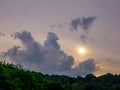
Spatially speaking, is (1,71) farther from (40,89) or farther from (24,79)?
(40,89)

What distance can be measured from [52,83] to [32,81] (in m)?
26.9

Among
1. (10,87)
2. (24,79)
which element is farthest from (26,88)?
(10,87)

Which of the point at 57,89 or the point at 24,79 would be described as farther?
the point at 57,89

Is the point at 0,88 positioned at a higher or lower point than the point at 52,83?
lower

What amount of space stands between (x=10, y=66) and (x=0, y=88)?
38.8 metres

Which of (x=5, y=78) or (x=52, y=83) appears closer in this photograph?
(x=5, y=78)

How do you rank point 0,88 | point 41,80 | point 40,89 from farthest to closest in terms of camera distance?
point 41,80 → point 40,89 → point 0,88

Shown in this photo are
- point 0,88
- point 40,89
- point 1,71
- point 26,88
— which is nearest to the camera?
point 0,88

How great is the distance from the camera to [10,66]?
14612 centimetres

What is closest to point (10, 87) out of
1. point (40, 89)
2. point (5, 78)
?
point (5, 78)

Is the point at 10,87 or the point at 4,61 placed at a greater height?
the point at 4,61

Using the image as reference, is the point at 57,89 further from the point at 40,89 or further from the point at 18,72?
the point at 18,72

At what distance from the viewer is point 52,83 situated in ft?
511

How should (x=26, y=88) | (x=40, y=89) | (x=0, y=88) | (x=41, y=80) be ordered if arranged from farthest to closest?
1. (x=41, y=80)
2. (x=40, y=89)
3. (x=26, y=88)
4. (x=0, y=88)
